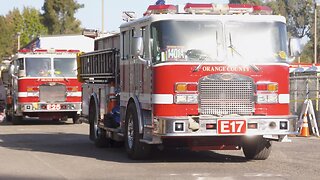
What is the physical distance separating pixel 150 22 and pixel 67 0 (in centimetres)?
7574

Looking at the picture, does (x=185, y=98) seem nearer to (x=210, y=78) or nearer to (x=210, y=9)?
(x=210, y=78)

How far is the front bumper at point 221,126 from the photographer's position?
1162 centimetres

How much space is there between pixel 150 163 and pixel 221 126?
5.48 ft

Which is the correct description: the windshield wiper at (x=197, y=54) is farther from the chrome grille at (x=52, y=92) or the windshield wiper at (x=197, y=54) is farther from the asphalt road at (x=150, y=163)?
the chrome grille at (x=52, y=92)

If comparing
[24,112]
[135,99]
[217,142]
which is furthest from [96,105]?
[24,112]

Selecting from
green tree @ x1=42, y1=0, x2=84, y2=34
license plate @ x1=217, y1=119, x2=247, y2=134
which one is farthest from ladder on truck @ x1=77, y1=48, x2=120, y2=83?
green tree @ x1=42, y1=0, x2=84, y2=34

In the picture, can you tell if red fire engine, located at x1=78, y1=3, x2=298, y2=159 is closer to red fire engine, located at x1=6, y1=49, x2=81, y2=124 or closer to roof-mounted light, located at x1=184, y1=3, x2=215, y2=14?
roof-mounted light, located at x1=184, y1=3, x2=215, y2=14

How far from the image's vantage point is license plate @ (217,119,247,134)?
1177 centimetres

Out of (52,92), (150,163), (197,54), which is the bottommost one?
(150,163)

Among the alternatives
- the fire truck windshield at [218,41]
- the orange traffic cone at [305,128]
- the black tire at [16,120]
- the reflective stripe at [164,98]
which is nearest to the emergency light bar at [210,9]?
the fire truck windshield at [218,41]

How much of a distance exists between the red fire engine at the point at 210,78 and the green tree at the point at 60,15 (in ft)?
242

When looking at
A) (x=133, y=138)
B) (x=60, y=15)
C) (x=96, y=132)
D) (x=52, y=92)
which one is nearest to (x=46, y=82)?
(x=52, y=92)

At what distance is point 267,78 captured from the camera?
12.1 meters

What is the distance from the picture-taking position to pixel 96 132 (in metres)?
16.5
